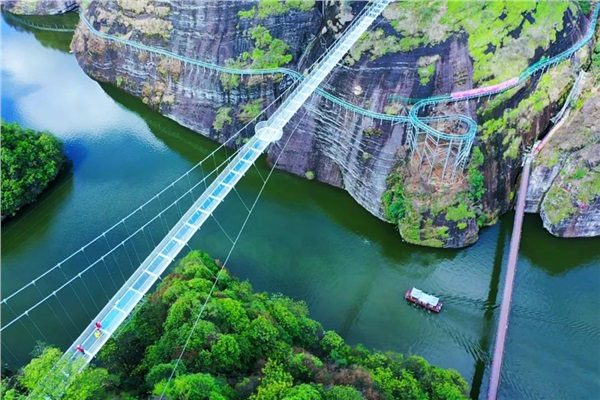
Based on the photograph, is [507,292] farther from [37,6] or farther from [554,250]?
[37,6]

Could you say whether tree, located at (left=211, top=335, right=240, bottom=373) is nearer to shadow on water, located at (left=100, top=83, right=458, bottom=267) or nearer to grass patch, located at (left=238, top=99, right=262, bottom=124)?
shadow on water, located at (left=100, top=83, right=458, bottom=267)

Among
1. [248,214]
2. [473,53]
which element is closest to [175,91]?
[248,214]

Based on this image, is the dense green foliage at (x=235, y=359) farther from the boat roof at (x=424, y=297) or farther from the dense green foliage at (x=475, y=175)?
the dense green foliage at (x=475, y=175)

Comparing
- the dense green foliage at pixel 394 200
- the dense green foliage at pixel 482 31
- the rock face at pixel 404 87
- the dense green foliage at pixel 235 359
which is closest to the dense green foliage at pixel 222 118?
the rock face at pixel 404 87

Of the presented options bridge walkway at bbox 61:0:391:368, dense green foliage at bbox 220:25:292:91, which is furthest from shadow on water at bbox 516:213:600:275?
dense green foliage at bbox 220:25:292:91

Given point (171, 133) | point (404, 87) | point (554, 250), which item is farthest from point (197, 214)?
point (554, 250)

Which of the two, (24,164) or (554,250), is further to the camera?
(24,164)

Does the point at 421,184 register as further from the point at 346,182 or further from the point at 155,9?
the point at 155,9
